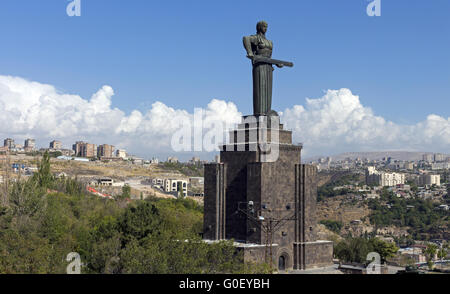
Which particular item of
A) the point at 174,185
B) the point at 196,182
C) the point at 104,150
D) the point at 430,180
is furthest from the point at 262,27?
the point at 104,150

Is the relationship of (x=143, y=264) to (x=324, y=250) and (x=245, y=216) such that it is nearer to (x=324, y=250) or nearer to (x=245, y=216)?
(x=245, y=216)

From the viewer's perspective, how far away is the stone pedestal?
24.9 meters

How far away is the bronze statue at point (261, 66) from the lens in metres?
26.8

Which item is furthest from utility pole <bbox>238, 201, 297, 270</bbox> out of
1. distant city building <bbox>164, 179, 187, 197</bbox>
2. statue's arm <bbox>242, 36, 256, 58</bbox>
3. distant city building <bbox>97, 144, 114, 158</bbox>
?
distant city building <bbox>97, 144, 114, 158</bbox>

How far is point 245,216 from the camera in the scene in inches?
999

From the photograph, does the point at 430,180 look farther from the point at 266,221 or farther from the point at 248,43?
the point at 266,221

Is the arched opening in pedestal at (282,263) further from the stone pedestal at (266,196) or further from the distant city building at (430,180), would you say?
the distant city building at (430,180)

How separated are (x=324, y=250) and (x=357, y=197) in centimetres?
8580

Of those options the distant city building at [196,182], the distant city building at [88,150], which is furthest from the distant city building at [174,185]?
the distant city building at [88,150]

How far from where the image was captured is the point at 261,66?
27.0m

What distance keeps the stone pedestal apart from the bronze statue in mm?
858
